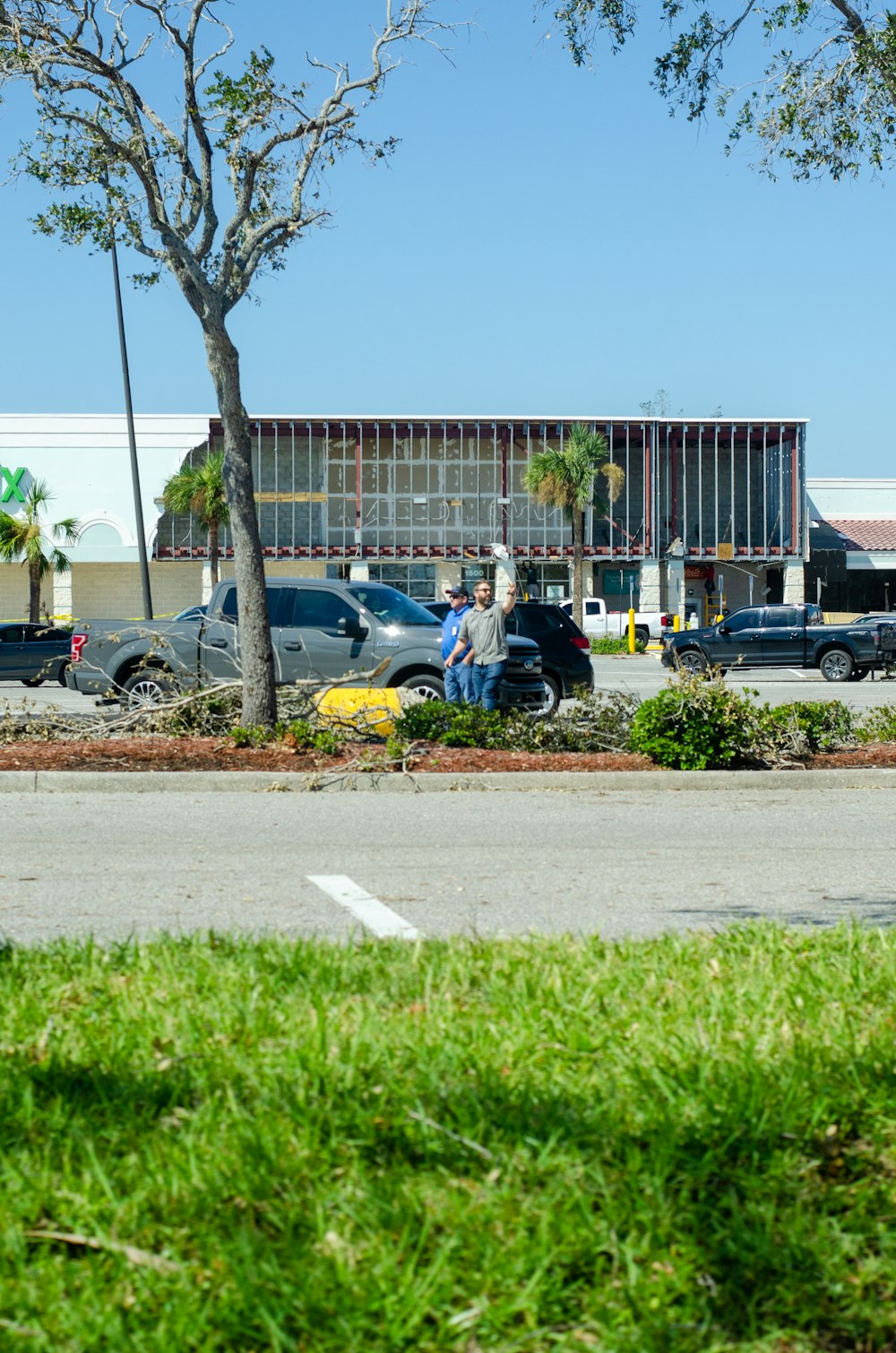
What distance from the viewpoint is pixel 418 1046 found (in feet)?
13.6

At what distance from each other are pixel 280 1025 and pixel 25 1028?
80 cm

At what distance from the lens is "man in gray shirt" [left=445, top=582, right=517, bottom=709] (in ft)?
50.9

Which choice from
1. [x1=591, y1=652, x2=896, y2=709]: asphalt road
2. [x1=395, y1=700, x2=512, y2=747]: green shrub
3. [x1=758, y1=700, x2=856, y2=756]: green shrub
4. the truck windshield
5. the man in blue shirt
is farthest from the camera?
[x1=591, y1=652, x2=896, y2=709]: asphalt road

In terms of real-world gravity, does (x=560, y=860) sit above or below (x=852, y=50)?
below

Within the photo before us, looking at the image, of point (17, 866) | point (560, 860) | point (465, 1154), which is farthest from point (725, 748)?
point (465, 1154)

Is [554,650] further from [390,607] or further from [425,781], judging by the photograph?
[425,781]

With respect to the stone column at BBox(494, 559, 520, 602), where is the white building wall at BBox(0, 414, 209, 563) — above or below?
above

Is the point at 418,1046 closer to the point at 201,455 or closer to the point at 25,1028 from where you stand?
the point at 25,1028

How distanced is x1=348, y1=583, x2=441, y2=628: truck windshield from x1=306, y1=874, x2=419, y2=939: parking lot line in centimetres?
1015

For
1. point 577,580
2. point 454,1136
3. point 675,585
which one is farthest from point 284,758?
point 675,585

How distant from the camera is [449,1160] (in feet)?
11.1

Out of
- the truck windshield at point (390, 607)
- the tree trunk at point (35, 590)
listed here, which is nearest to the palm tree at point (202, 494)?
the tree trunk at point (35, 590)

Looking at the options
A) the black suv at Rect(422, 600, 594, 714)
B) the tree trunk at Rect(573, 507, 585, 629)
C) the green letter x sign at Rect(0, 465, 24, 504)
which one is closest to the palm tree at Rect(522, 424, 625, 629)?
the tree trunk at Rect(573, 507, 585, 629)

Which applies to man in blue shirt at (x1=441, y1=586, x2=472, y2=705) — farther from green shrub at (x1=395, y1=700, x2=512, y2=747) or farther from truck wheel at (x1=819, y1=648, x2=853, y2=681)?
truck wheel at (x1=819, y1=648, x2=853, y2=681)
